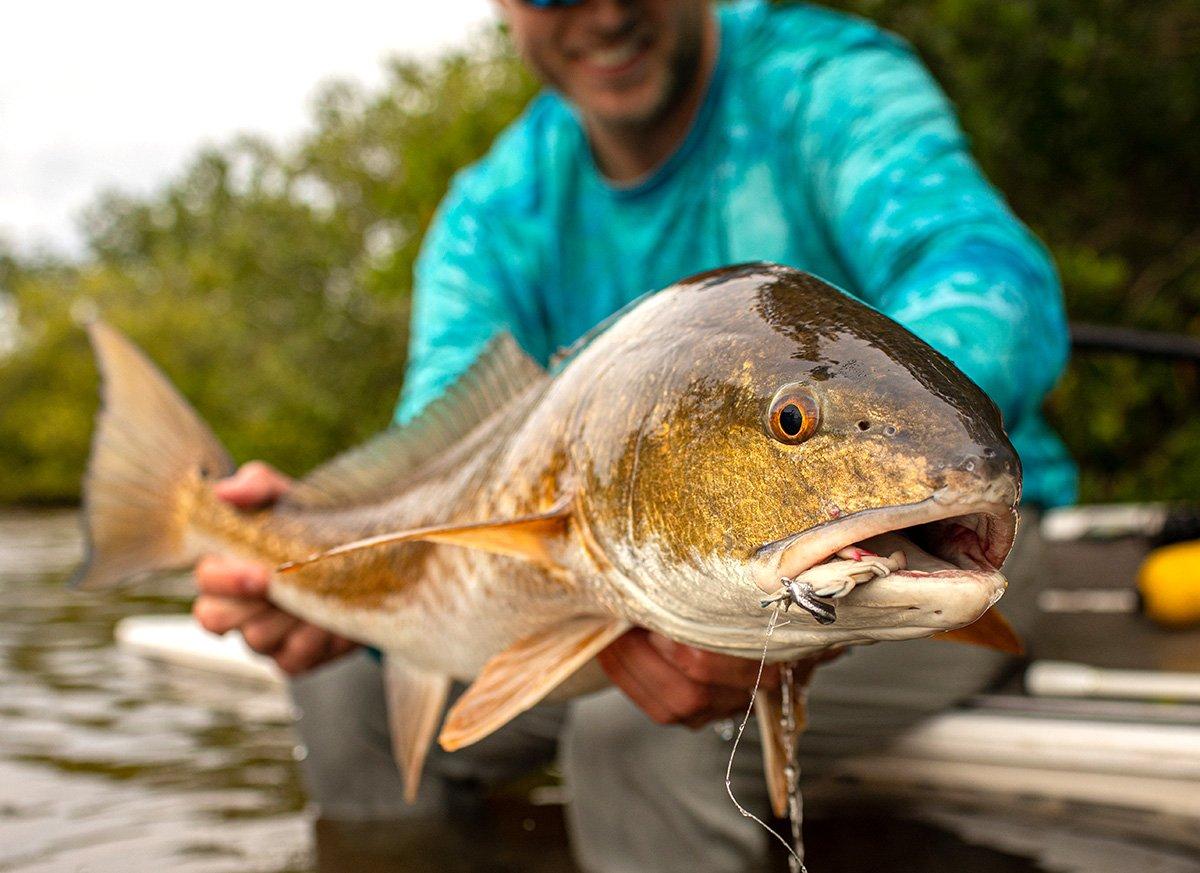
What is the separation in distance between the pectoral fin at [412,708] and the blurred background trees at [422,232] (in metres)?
6.41

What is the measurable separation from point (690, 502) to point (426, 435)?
3.03 ft

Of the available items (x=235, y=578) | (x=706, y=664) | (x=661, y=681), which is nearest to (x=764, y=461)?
(x=706, y=664)

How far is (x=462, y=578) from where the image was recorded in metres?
1.80

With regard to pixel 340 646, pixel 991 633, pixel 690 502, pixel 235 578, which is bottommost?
pixel 340 646

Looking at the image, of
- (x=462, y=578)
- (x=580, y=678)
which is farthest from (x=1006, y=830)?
(x=462, y=578)

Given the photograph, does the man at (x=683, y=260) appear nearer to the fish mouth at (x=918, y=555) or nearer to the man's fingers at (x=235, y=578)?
the man's fingers at (x=235, y=578)

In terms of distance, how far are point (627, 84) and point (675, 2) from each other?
0.70 feet

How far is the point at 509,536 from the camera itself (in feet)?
4.58

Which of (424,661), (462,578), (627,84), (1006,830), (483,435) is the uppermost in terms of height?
(627,84)

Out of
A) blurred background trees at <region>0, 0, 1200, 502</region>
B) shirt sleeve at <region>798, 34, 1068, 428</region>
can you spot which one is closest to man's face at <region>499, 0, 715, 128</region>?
shirt sleeve at <region>798, 34, 1068, 428</region>

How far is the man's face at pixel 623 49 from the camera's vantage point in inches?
104

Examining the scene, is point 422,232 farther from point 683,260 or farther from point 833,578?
point 833,578

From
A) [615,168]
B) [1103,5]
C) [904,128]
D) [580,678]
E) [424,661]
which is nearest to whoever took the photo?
[580,678]

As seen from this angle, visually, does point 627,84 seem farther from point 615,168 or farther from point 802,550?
point 802,550
